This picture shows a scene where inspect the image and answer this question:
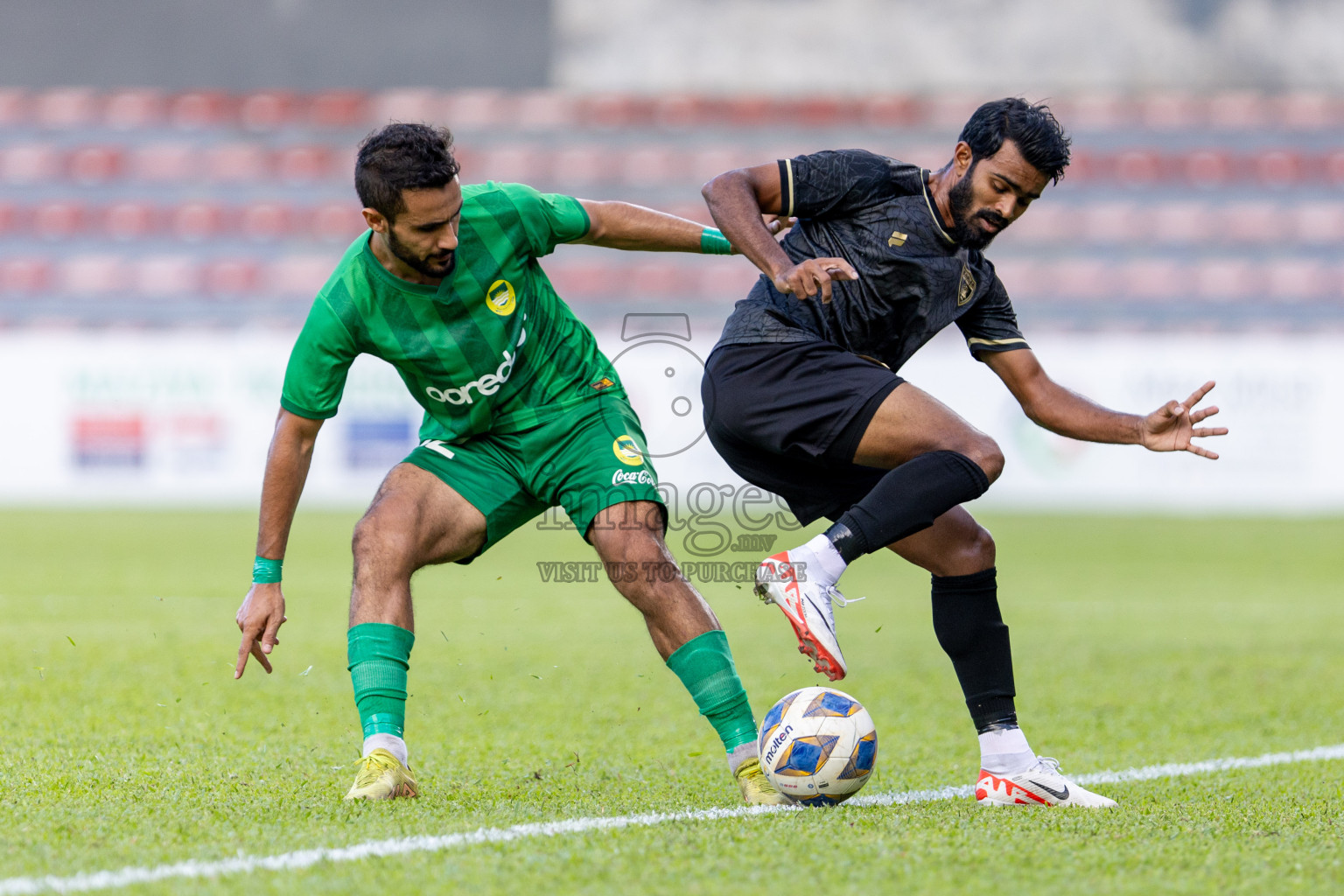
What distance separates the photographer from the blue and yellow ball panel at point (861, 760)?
11.9ft

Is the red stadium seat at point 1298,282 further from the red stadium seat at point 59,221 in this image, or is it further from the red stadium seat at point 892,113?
the red stadium seat at point 59,221

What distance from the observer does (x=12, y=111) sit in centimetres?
2438

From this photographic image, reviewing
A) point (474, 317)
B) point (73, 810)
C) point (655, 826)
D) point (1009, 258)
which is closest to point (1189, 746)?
point (655, 826)

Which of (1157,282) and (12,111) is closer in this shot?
(1157,282)

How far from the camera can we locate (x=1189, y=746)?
15.4ft

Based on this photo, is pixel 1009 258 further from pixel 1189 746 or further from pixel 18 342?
pixel 1189 746

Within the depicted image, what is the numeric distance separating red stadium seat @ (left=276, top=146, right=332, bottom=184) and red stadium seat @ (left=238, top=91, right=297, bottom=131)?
67 centimetres

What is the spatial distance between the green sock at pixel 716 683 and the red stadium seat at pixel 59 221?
22.3 meters

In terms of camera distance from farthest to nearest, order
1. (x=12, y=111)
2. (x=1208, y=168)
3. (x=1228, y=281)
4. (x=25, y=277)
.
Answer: (x=12, y=111)
(x=1208, y=168)
(x=25, y=277)
(x=1228, y=281)

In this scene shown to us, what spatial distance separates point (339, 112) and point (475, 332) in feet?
72.1

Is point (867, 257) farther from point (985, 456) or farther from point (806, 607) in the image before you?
point (806, 607)

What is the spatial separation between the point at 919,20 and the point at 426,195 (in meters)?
24.7

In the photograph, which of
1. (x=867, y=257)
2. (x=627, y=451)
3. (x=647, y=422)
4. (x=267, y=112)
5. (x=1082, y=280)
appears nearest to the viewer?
(x=867, y=257)

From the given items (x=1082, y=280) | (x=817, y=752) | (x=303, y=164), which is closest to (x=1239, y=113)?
(x=1082, y=280)
